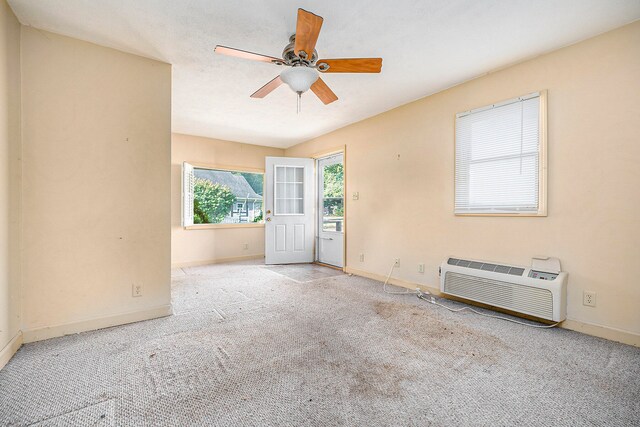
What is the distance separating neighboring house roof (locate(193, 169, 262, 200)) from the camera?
582cm

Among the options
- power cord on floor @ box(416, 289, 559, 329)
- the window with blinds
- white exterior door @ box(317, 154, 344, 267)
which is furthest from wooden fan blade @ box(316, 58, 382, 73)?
white exterior door @ box(317, 154, 344, 267)

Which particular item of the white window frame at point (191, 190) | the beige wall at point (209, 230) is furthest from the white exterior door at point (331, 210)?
the beige wall at point (209, 230)

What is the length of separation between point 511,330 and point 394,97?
2862 millimetres

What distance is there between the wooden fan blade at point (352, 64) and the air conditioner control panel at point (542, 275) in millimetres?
2299

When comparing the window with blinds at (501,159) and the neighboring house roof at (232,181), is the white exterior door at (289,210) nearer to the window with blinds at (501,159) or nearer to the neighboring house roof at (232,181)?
the neighboring house roof at (232,181)

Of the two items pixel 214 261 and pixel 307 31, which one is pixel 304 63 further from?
pixel 214 261

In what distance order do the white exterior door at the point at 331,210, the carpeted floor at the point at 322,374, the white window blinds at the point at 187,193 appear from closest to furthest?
the carpeted floor at the point at 322,374 < the white window blinds at the point at 187,193 < the white exterior door at the point at 331,210

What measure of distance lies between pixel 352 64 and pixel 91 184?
2.43m

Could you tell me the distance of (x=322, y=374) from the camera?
5.86 ft

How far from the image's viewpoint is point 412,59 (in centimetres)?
267

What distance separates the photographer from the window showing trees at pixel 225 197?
5.77m

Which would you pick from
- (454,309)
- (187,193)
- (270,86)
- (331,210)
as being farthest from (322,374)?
(187,193)

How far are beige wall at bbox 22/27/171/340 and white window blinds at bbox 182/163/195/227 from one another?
7.80 ft

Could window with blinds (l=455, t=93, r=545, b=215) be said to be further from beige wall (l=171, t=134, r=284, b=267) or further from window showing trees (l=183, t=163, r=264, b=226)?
window showing trees (l=183, t=163, r=264, b=226)
